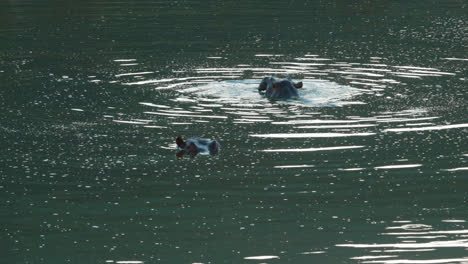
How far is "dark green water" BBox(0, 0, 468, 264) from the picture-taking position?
12297 millimetres

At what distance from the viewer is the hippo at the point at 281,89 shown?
68.3 ft

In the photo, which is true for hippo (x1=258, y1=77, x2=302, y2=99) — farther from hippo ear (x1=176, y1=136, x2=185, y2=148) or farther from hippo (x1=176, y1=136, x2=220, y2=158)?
hippo ear (x1=176, y1=136, x2=185, y2=148)

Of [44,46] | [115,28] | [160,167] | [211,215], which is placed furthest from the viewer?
[115,28]

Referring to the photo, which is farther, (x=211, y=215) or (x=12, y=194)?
(x=12, y=194)

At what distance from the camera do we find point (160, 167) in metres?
15.6

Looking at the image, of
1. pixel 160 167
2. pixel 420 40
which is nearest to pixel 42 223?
pixel 160 167

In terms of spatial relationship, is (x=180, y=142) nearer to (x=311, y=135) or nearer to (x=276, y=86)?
(x=311, y=135)

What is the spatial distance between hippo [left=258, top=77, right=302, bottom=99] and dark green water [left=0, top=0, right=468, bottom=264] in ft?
0.82

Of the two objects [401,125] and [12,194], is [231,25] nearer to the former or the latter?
[401,125]

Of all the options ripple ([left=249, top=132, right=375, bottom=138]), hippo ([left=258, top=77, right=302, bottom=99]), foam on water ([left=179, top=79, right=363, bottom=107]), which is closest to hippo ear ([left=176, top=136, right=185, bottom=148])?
ripple ([left=249, top=132, right=375, bottom=138])

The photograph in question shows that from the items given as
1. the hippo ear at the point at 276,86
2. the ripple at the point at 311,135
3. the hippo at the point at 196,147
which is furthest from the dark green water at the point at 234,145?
the hippo ear at the point at 276,86

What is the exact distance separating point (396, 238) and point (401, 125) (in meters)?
6.15

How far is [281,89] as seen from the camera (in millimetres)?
20828

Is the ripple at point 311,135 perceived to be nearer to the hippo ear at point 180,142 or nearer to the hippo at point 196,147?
the hippo at point 196,147
